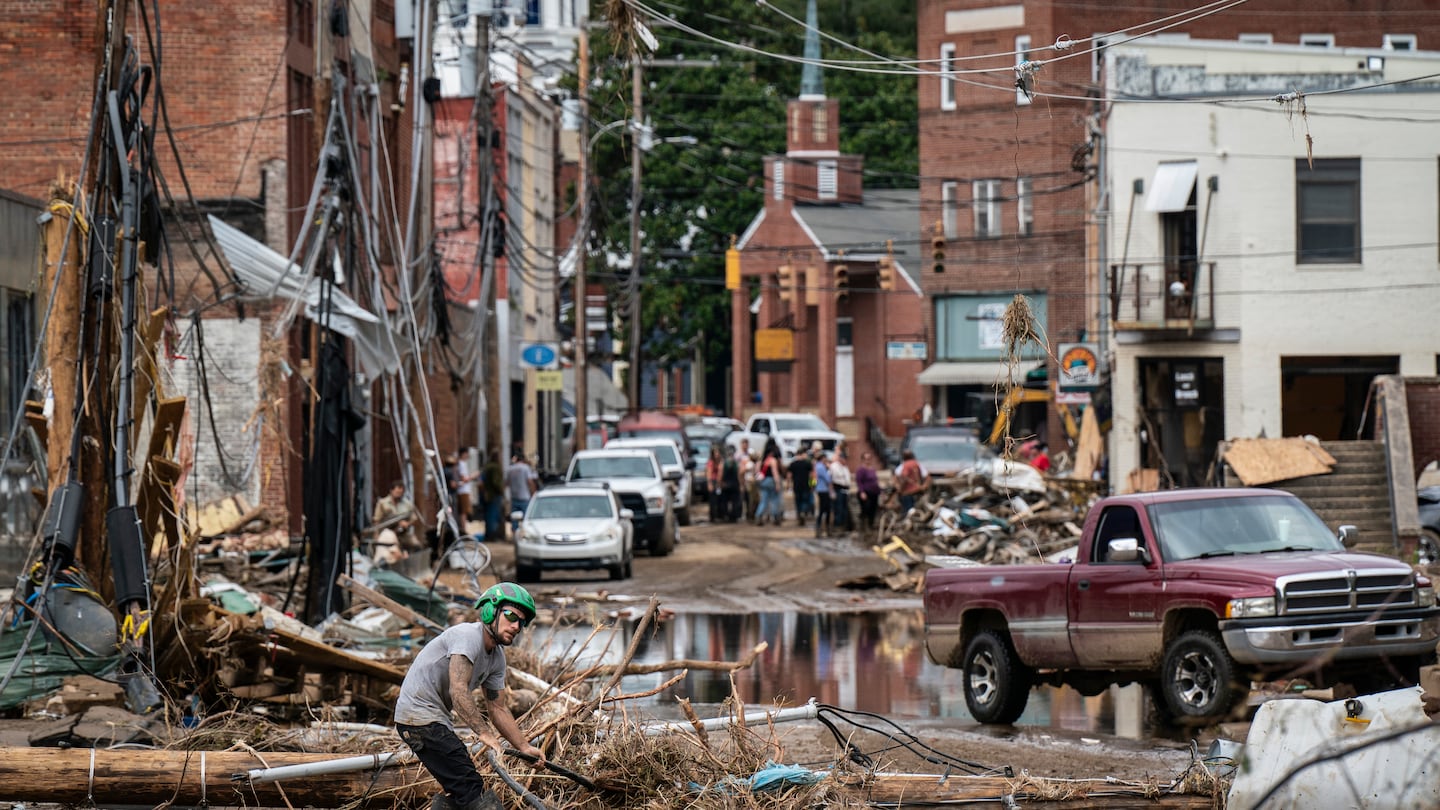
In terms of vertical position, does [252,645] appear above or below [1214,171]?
below

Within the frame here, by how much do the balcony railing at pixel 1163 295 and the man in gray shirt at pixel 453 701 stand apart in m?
28.2

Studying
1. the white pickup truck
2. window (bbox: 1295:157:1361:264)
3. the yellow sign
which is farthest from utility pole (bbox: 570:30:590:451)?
the yellow sign

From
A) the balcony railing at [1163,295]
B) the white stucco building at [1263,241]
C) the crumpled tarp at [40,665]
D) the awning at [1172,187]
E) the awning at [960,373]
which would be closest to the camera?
the crumpled tarp at [40,665]

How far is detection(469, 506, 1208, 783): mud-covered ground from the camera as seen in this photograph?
13156mm

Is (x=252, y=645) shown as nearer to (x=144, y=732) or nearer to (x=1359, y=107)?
(x=144, y=732)

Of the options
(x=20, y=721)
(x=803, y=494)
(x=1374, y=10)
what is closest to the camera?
(x=20, y=721)

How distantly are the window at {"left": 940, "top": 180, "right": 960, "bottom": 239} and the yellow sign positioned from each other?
37.9 feet

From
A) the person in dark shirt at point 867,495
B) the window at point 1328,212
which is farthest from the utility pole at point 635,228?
the window at point 1328,212

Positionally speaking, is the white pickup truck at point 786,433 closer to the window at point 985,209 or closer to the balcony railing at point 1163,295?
the window at point 985,209

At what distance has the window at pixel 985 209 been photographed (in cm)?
5884

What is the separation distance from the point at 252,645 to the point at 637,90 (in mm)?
35715

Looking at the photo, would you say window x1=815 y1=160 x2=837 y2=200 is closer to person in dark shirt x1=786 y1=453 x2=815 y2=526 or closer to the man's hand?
person in dark shirt x1=786 y1=453 x2=815 y2=526

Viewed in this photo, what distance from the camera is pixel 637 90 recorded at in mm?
48781

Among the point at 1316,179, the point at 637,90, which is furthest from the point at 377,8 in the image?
the point at 1316,179
